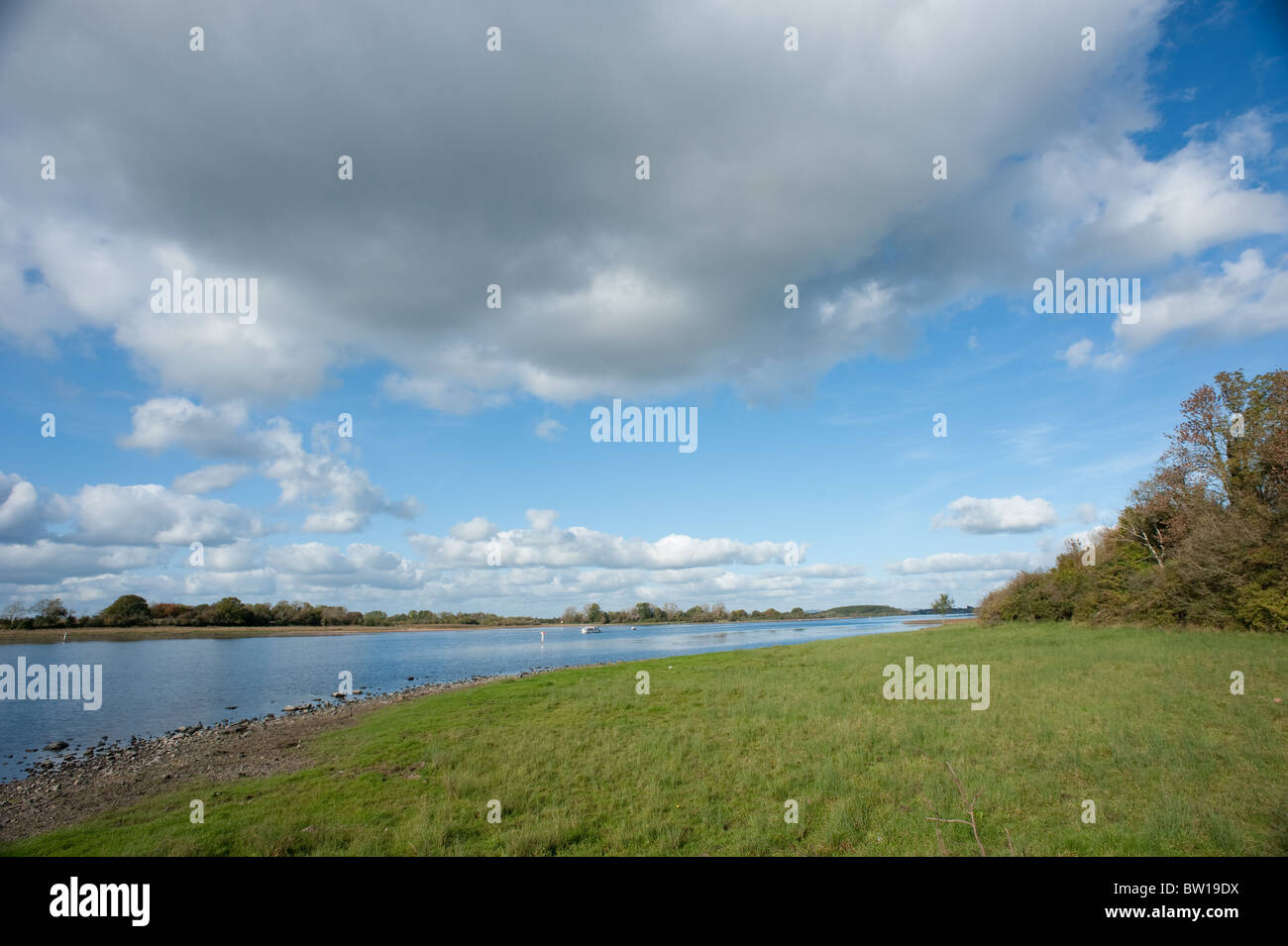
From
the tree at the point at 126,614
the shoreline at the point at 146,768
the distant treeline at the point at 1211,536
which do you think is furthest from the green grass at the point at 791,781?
the tree at the point at 126,614

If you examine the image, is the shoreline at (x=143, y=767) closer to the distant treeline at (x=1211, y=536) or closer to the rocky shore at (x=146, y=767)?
the rocky shore at (x=146, y=767)

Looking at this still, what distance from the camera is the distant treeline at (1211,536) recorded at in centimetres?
2745

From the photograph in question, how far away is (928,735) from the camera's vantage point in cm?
1297

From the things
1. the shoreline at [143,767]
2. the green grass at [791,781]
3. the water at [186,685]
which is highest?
the green grass at [791,781]

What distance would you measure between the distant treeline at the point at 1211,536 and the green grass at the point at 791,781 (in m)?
11.6

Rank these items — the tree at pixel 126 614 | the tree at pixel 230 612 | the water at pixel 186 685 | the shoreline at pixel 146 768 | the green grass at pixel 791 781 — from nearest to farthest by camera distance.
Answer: the green grass at pixel 791 781 → the shoreline at pixel 146 768 → the water at pixel 186 685 → the tree at pixel 126 614 → the tree at pixel 230 612

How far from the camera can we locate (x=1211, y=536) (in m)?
29.6

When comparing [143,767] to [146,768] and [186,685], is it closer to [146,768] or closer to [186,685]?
[146,768]

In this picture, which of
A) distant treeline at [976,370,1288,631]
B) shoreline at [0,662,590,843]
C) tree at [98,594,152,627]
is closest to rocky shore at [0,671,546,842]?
shoreline at [0,662,590,843]

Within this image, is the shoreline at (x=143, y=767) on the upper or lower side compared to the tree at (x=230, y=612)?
upper

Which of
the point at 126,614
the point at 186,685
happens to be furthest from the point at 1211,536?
the point at 126,614
